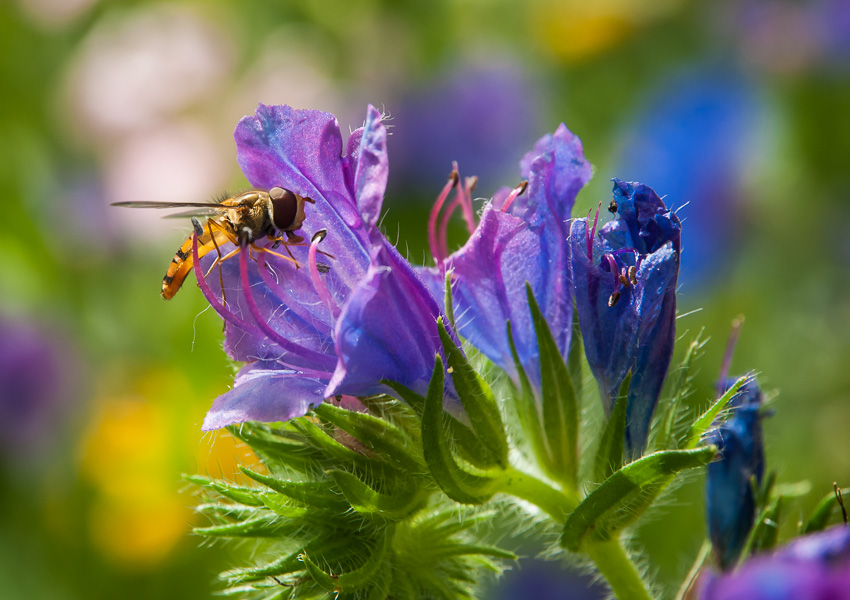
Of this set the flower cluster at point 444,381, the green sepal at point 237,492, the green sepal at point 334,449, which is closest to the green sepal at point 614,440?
the flower cluster at point 444,381

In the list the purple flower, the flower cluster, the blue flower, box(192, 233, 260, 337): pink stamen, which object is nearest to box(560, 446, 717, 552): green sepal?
the flower cluster

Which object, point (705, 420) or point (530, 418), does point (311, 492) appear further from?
point (705, 420)

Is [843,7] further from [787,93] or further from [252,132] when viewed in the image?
[252,132]

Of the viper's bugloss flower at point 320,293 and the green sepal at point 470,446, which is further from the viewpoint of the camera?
the green sepal at point 470,446

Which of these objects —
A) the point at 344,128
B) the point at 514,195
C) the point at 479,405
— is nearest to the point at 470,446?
the point at 479,405

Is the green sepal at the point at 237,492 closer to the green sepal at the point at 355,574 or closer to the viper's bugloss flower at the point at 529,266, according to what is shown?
the green sepal at the point at 355,574

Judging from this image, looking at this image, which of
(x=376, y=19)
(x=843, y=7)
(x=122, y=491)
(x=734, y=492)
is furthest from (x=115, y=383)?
A: (x=843, y=7)

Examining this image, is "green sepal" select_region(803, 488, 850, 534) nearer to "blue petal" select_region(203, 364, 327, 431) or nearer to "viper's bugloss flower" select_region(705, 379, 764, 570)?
"viper's bugloss flower" select_region(705, 379, 764, 570)
